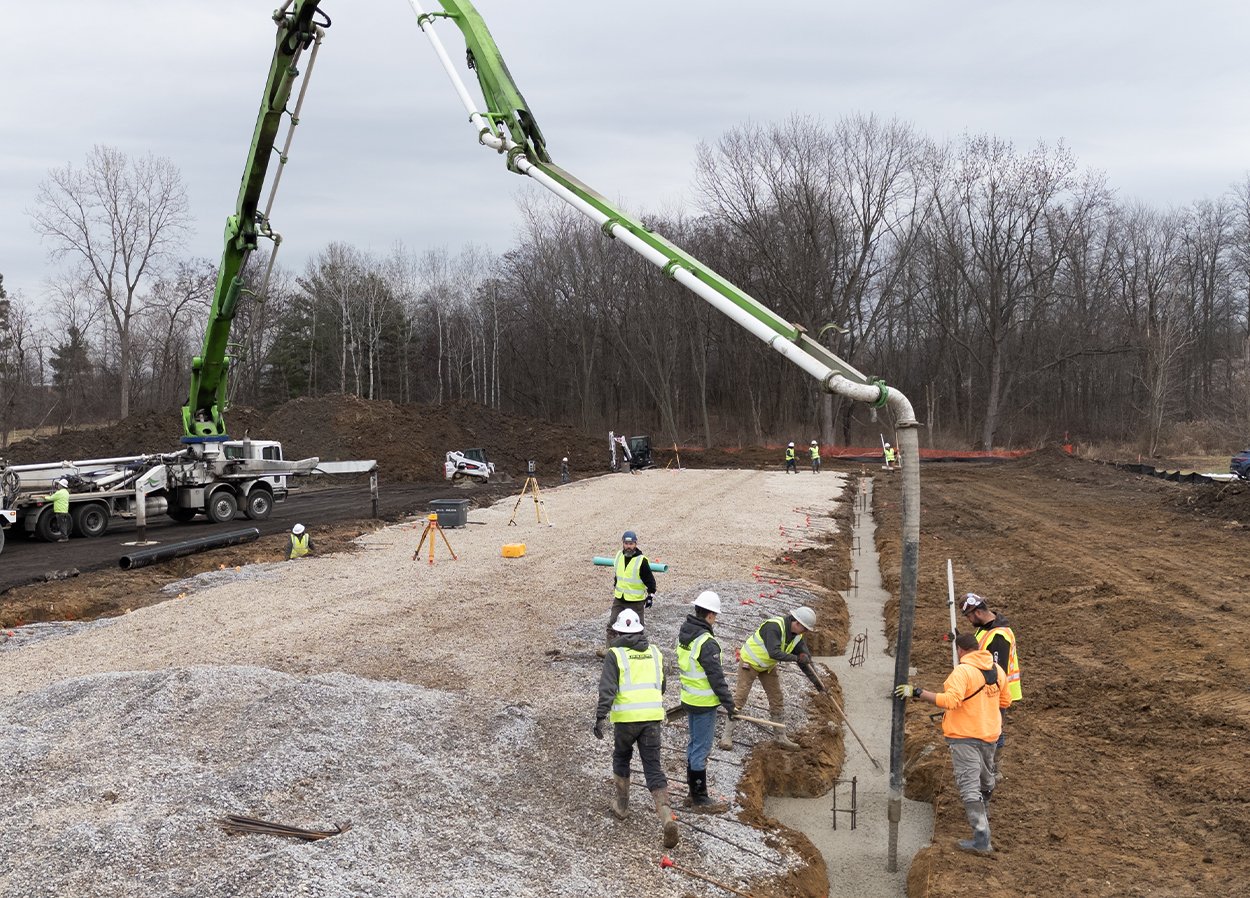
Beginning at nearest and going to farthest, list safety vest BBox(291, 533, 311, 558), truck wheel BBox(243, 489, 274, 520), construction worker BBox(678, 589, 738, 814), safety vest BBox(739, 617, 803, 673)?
construction worker BBox(678, 589, 738, 814) → safety vest BBox(739, 617, 803, 673) → safety vest BBox(291, 533, 311, 558) → truck wheel BBox(243, 489, 274, 520)

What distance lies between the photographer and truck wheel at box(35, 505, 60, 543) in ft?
81.5

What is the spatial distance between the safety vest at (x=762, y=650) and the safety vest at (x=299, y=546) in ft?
45.6

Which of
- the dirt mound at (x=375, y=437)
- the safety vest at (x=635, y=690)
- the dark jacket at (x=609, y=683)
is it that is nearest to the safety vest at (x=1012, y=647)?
the safety vest at (x=635, y=690)

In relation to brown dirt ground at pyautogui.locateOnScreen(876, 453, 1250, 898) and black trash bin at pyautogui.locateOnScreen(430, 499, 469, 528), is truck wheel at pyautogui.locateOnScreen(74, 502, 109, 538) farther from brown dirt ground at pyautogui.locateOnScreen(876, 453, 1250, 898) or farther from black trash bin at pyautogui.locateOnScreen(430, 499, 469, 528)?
brown dirt ground at pyautogui.locateOnScreen(876, 453, 1250, 898)

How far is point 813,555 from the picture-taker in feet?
75.3

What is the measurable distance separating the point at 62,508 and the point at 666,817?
22.2 m

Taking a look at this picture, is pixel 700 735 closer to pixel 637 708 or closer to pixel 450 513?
pixel 637 708

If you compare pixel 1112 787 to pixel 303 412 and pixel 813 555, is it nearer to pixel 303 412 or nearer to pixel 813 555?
pixel 813 555

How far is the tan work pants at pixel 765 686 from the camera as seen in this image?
411 inches

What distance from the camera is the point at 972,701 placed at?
8.19 metres

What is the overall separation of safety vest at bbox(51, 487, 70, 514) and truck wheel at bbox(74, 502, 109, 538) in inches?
47.0

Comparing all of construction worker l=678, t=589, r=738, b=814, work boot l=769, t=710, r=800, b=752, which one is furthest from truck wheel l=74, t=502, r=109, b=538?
construction worker l=678, t=589, r=738, b=814

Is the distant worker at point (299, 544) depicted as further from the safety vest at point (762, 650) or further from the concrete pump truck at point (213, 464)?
the safety vest at point (762, 650)

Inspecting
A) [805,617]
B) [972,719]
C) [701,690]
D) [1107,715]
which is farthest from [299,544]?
[972,719]
